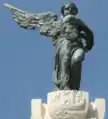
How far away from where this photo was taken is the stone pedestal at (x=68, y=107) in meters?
16.6

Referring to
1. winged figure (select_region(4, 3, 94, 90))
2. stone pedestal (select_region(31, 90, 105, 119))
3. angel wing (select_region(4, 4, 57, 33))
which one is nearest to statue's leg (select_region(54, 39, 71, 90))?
winged figure (select_region(4, 3, 94, 90))

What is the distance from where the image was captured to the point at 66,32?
17.7 meters

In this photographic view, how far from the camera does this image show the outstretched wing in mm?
18219

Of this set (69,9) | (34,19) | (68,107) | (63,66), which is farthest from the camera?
(34,19)

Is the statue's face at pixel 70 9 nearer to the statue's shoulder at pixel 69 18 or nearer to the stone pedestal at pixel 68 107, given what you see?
the statue's shoulder at pixel 69 18

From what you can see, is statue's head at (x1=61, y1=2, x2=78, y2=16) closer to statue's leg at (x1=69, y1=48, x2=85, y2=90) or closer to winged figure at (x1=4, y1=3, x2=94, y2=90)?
winged figure at (x1=4, y1=3, x2=94, y2=90)

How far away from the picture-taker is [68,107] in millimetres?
16594

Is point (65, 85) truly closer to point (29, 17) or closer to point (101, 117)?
point (101, 117)

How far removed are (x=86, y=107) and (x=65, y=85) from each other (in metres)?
0.86

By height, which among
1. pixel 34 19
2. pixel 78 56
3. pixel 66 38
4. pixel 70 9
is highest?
pixel 70 9

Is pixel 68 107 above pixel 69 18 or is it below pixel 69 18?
below

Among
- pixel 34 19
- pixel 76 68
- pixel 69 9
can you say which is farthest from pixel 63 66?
pixel 34 19

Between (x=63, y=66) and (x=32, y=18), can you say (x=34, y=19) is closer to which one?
(x=32, y=18)

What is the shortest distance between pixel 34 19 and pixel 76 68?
1971 mm
